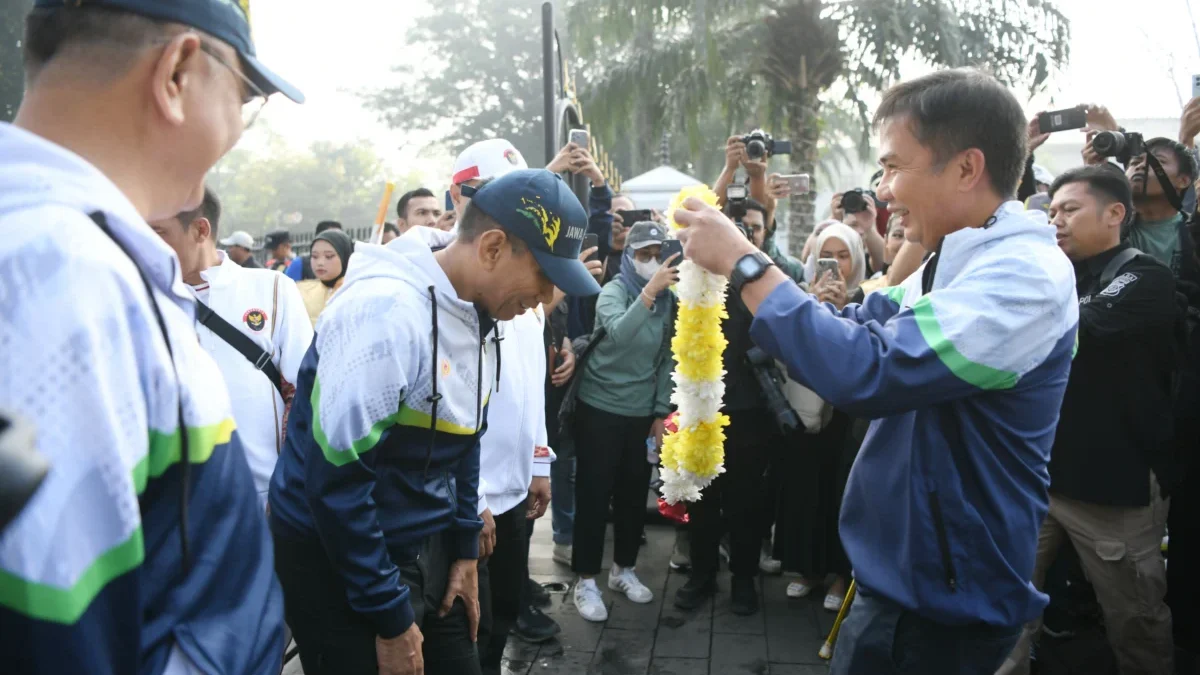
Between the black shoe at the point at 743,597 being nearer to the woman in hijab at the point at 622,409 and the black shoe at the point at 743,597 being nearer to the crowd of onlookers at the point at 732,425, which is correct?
the crowd of onlookers at the point at 732,425

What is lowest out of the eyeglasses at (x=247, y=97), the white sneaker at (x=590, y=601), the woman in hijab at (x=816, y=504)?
the white sneaker at (x=590, y=601)

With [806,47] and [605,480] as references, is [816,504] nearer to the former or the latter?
[605,480]

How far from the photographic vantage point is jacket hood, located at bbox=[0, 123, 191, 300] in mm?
954

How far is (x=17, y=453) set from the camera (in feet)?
2.03

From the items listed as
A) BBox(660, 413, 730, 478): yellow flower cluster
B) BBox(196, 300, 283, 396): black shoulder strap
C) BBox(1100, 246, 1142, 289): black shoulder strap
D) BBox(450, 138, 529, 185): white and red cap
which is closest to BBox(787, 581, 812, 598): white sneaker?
BBox(660, 413, 730, 478): yellow flower cluster

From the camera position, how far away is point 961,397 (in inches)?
79.2

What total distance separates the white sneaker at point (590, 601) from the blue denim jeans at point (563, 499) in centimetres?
84

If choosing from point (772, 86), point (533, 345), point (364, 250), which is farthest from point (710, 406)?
point (772, 86)

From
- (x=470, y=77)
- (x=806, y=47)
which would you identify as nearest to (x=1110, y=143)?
(x=806, y=47)

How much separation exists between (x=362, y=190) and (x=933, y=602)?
65.1 metres

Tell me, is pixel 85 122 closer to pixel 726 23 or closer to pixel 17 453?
pixel 17 453

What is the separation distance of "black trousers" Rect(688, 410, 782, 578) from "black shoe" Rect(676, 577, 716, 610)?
0.68 feet

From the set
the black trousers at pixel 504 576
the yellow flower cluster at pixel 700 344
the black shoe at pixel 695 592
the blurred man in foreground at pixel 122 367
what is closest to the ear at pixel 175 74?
the blurred man in foreground at pixel 122 367

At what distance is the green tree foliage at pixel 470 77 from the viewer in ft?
124
